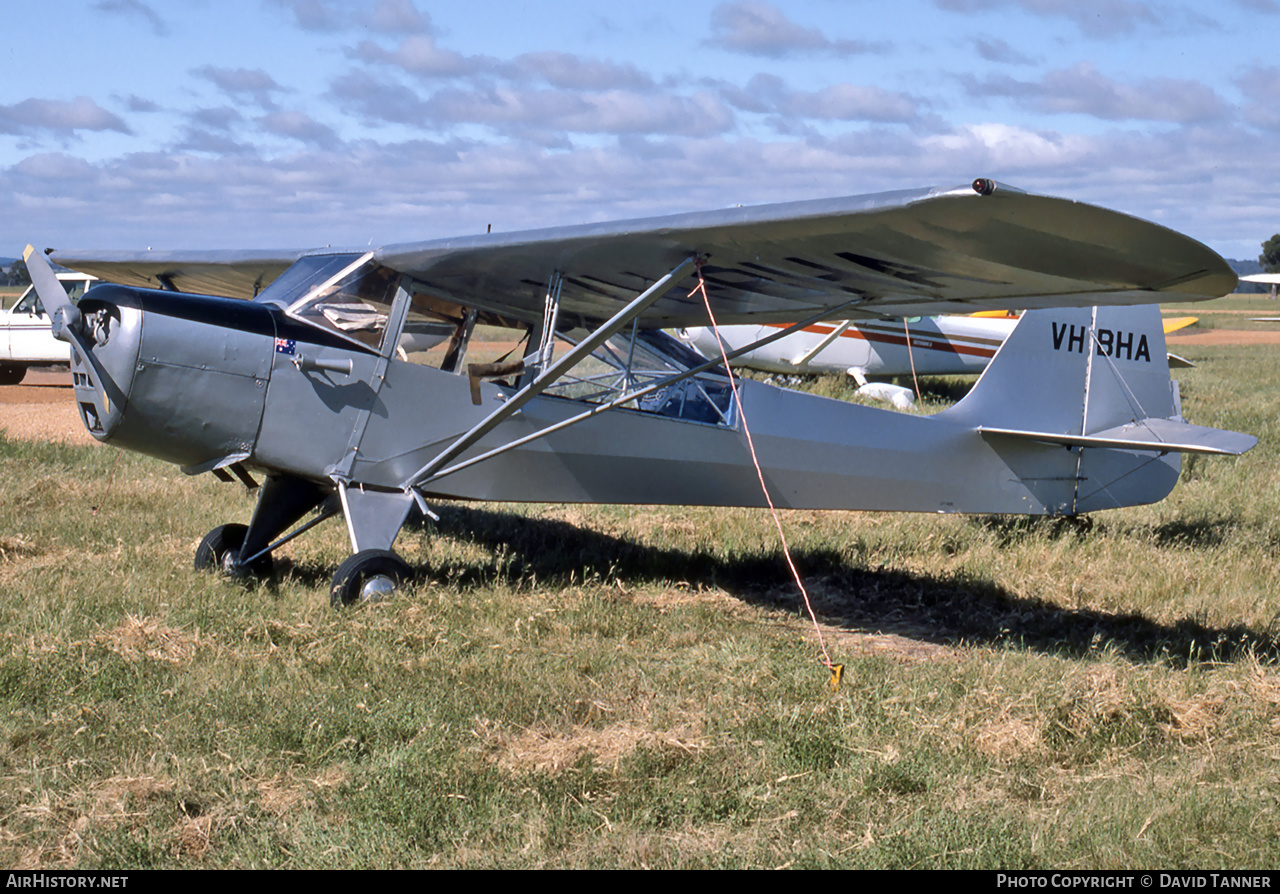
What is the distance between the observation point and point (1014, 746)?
169 inches

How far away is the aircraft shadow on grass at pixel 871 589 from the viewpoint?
20.5 ft

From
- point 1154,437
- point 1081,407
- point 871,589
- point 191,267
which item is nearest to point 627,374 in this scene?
point 871,589

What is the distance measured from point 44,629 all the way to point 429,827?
293 centimetres

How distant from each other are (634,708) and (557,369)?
2072 mm

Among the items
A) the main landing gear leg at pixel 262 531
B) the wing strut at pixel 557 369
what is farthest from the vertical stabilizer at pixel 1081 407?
the main landing gear leg at pixel 262 531

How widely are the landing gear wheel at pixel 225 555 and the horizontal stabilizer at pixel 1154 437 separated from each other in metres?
5.24

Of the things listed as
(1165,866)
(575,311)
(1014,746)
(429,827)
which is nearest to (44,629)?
(429,827)

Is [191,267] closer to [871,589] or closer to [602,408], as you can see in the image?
[602,408]

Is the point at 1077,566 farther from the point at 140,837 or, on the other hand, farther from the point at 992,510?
the point at 140,837

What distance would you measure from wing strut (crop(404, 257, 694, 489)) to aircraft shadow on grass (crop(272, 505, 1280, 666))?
2.63 feet

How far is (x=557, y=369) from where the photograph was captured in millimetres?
5941

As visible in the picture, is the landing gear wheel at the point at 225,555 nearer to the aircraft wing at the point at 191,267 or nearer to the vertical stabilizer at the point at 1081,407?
the aircraft wing at the point at 191,267

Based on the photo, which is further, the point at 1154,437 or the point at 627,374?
the point at 1154,437

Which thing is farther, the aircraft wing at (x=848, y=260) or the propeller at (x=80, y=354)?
the propeller at (x=80, y=354)
